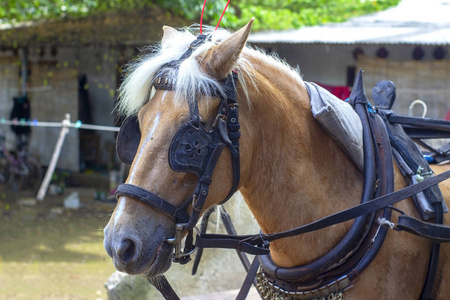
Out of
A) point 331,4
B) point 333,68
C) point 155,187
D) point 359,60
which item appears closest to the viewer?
point 155,187

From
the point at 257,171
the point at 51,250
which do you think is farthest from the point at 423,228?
the point at 51,250

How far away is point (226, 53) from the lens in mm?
1771

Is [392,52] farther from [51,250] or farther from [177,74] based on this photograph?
[177,74]

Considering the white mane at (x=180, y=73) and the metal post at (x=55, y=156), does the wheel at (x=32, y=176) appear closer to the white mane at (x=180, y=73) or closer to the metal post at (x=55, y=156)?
the metal post at (x=55, y=156)

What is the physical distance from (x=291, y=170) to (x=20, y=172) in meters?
10.4

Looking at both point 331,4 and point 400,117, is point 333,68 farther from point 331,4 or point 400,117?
point 400,117

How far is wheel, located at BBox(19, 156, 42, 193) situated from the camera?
11.3 metres

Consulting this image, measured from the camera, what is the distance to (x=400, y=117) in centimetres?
240

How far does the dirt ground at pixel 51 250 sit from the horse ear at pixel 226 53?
10.2 ft

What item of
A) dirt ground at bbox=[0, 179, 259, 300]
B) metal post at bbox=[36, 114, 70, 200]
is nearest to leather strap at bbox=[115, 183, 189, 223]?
dirt ground at bbox=[0, 179, 259, 300]

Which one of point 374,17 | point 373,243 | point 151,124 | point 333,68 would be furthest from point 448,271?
point 374,17

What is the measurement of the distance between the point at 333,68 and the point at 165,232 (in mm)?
8534

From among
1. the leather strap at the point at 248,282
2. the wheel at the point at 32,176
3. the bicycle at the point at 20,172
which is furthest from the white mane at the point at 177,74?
the wheel at the point at 32,176

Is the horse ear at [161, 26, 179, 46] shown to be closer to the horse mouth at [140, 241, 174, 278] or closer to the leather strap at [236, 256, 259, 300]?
the horse mouth at [140, 241, 174, 278]
